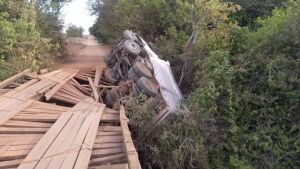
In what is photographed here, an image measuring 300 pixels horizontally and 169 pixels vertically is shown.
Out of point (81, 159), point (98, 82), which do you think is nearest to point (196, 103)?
point (81, 159)

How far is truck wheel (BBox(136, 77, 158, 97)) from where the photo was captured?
10289 mm

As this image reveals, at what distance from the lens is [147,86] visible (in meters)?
10.4

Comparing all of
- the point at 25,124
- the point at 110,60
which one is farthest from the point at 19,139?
the point at 110,60

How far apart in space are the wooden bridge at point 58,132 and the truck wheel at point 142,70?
6.32 feet

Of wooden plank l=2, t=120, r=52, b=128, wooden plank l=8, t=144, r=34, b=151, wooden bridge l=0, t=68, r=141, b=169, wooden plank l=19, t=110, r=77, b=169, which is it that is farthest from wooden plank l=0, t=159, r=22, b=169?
wooden plank l=2, t=120, r=52, b=128

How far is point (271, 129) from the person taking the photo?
8148 millimetres

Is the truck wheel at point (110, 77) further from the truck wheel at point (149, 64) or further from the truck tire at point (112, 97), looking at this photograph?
the truck tire at point (112, 97)

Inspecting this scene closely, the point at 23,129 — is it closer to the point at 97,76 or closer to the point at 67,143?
the point at 67,143

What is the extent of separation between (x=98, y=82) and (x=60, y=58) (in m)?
11.6

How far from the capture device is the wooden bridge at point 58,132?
5.30m

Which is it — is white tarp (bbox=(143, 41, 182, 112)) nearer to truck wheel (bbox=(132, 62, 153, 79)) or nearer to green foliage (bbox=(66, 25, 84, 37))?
truck wheel (bbox=(132, 62, 153, 79))

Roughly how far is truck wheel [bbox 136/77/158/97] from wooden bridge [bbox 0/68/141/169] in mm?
1451

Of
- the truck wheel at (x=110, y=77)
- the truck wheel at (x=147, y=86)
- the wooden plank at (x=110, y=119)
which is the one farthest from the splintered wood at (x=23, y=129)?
the truck wheel at (x=110, y=77)

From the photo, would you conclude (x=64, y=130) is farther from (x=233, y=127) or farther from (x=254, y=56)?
(x=254, y=56)
